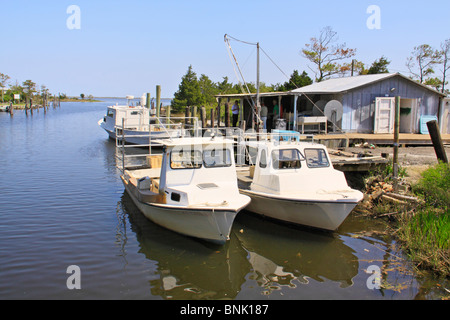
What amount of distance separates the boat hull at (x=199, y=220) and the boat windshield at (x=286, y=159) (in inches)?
99.8

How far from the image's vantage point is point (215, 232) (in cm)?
953

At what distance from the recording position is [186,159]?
10.7 metres

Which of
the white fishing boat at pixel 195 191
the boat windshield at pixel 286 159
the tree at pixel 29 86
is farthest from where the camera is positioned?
the tree at pixel 29 86

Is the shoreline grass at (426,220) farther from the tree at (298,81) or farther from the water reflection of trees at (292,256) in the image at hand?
the tree at (298,81)

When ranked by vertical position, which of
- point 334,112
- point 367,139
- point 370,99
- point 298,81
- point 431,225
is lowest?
point 431,225

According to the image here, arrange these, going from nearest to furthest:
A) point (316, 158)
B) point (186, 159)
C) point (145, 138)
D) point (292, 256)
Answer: point (292, 256), point (186, 159), point (316, 158), point (145, 138)

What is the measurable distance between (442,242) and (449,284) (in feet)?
3.50

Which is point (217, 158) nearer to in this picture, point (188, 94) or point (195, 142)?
point (195, 142)

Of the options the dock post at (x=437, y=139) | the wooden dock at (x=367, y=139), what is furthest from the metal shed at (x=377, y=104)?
the dock post at (x=437, y=139)

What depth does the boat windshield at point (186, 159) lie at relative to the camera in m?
10.6

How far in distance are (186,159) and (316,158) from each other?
12.8 ft

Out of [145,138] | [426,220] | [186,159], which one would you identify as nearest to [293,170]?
[186,159]

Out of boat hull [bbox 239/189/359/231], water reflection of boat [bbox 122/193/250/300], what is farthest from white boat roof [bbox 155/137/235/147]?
water reflection of boat [bbox 122/193/250/300]

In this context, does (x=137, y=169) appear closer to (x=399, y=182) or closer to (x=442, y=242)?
(x=399, y=182)
